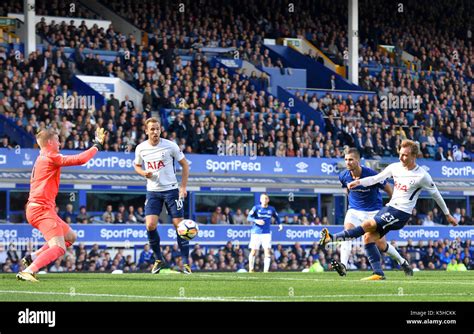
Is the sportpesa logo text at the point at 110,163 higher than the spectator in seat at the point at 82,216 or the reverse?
higher

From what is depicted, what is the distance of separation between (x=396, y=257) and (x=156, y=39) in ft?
81.7

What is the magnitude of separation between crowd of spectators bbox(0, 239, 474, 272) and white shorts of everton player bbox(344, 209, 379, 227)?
454 inches

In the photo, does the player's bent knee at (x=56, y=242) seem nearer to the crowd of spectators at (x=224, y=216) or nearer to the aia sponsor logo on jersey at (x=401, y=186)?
the aia sponsor logo on jersey at (x=401, y=186)

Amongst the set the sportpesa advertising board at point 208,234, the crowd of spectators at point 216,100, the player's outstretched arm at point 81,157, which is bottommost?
the sportpesa advertising board at point 208,234

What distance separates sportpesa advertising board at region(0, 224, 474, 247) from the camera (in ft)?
100

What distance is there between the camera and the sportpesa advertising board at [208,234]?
3058 centimetres

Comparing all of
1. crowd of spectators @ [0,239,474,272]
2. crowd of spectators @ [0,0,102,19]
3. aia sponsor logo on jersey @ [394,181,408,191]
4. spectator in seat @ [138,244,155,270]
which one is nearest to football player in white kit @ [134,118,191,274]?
aia sponsor logo on jersey @ [394,181,408,191]

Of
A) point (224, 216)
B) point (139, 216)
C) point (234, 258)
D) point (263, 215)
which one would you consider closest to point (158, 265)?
point (263, 215)

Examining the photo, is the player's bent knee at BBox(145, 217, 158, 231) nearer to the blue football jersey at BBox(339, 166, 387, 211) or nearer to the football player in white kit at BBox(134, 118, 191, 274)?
the football player in white kit at BBox(134, 118, 191, 274)

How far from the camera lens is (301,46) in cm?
4834

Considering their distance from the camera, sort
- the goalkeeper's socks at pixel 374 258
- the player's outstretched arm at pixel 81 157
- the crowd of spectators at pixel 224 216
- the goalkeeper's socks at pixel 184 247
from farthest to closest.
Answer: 1. the crowd of spectators at pixel 224 216
2. the goalkeeper's socks at pixel 184 247
3. the goalkeeper's socks at pixel 374 258
4. the player's outstretched arm at pixel 81 157

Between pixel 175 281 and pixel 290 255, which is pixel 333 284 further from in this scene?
pixel 290 255

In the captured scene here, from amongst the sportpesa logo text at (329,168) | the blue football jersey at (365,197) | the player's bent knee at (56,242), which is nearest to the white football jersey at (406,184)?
the blue football jersey at (365,197)

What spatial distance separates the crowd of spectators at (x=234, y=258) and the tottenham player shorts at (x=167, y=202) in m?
11.8
